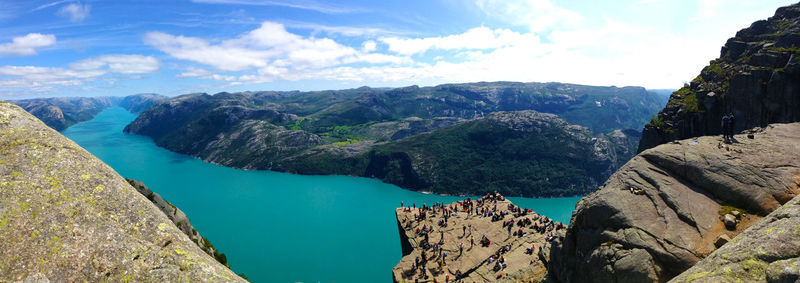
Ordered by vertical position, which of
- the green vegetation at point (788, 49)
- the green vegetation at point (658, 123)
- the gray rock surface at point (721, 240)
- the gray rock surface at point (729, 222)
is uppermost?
the green vegetation at point (788, 49)

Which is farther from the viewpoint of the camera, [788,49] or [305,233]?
[305,233]

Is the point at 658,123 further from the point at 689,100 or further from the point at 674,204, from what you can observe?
the point at 674,204

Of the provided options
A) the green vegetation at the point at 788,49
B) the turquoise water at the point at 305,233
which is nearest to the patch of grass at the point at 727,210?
the green vegetation at the point at 788,49

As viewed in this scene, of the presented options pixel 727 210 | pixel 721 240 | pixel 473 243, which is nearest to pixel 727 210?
pixel 727 210

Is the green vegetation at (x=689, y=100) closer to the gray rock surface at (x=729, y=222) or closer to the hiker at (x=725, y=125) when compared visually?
the hiker at (x=725, y=125)

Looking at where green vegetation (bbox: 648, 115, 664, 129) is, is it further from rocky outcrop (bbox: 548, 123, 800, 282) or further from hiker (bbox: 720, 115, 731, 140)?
hiker (bbox: 720, 115, 731, 140)

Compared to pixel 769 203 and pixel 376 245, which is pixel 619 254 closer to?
pixel 769 203
